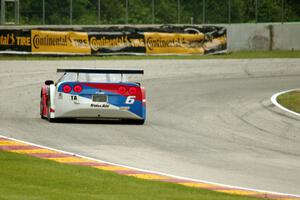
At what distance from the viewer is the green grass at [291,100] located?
25.5m

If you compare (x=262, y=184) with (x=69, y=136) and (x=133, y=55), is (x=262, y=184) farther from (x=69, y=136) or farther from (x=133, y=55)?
(x=133, y=55)

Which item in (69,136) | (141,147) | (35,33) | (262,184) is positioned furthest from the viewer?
(35,33)

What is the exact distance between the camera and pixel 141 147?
17.4m

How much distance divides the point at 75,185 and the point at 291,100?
15547 mm

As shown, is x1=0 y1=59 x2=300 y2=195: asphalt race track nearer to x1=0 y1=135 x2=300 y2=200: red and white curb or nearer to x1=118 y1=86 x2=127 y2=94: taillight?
x1=0 y1=135 x2=300 y2=200: red and white curb

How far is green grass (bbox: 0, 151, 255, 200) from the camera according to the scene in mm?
11219

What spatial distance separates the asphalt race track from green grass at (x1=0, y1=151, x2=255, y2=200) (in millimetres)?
1335

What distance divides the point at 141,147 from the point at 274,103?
9.81 metres

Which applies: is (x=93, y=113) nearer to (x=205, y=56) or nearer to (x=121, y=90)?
(x=121, y=90)

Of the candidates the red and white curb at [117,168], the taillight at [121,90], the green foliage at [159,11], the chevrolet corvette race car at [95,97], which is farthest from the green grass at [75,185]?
the green foliage at [159,11]

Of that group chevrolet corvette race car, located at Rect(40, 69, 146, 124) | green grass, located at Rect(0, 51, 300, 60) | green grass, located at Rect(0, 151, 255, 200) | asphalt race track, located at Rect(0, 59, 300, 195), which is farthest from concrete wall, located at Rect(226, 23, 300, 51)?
green grass, located at Rect(0, 151, 255, 200)

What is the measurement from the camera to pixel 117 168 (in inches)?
572

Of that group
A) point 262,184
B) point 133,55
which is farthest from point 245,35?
point 262,184

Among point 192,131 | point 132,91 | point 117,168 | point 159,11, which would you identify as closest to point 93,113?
point 132,91
